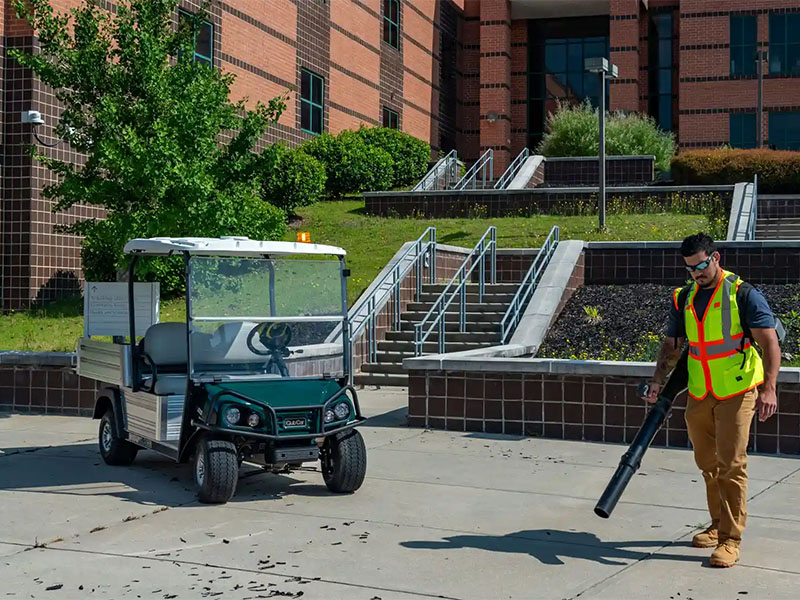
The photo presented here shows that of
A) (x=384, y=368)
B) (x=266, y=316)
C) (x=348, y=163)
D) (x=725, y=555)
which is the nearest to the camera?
(x=725, y=555)

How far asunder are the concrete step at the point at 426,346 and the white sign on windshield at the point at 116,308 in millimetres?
6383

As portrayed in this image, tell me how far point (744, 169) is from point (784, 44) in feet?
54.4

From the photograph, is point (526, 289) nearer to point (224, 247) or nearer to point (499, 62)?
point (224, 247)

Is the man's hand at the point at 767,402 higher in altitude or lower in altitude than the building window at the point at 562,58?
lower

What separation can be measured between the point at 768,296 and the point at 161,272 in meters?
8.44

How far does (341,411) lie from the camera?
326 inches

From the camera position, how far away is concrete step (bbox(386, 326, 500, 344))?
15.5 m

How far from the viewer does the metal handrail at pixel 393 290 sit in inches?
610

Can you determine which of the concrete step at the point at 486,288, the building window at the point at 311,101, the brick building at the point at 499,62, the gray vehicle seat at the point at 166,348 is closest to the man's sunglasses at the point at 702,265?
the gray vehicle seat at the point at 166,348

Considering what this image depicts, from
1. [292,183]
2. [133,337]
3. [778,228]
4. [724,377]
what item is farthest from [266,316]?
[292,183]

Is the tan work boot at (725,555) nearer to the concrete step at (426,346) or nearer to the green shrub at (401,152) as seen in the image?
the concrete step at (426,346)

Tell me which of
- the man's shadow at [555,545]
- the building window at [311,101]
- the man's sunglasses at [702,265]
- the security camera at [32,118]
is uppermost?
the building window at [311,101]

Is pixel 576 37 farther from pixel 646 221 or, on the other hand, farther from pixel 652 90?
pixel 646 221

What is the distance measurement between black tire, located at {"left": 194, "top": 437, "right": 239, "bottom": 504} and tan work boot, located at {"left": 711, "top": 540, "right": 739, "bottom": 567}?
344 centimetres
